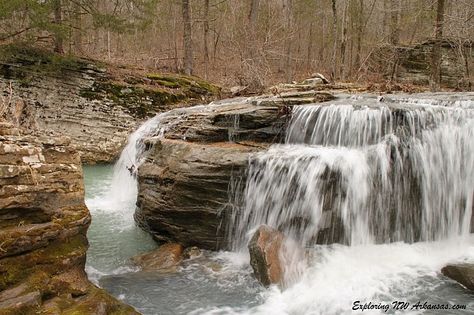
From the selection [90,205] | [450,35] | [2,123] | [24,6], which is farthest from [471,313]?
[24,6]

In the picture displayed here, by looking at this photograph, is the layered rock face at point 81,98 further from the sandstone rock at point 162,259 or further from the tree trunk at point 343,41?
the tree trunk at point 343,41

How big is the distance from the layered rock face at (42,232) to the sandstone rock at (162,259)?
134cm

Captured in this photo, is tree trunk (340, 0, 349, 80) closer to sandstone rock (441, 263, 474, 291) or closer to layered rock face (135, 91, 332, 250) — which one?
layered rock face (135, 91, 332, 250)

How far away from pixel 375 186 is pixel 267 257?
7.46 feet

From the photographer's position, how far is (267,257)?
536 cm

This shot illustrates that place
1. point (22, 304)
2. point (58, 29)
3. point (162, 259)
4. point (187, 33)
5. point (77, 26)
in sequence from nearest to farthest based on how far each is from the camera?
point (22, 304) < point (162, 259) < point (58, 29) < point (77, 26) < point (187, 33)

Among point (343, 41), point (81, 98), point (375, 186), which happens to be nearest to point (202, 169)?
point (375, 186)

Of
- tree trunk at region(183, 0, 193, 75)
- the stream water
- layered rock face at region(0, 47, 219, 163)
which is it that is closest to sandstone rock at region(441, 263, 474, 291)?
the stream water

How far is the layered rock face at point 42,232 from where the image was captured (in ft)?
13.7

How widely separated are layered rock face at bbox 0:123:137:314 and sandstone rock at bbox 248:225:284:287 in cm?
182

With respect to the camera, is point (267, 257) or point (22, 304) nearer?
point (22, 304)

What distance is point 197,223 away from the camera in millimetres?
6730

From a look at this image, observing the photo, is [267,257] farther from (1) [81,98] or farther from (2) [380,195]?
(1) [81,98]

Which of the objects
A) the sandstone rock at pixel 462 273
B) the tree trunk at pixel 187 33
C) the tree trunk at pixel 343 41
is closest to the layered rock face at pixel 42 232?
the sandstone rock at pixel 462 273
